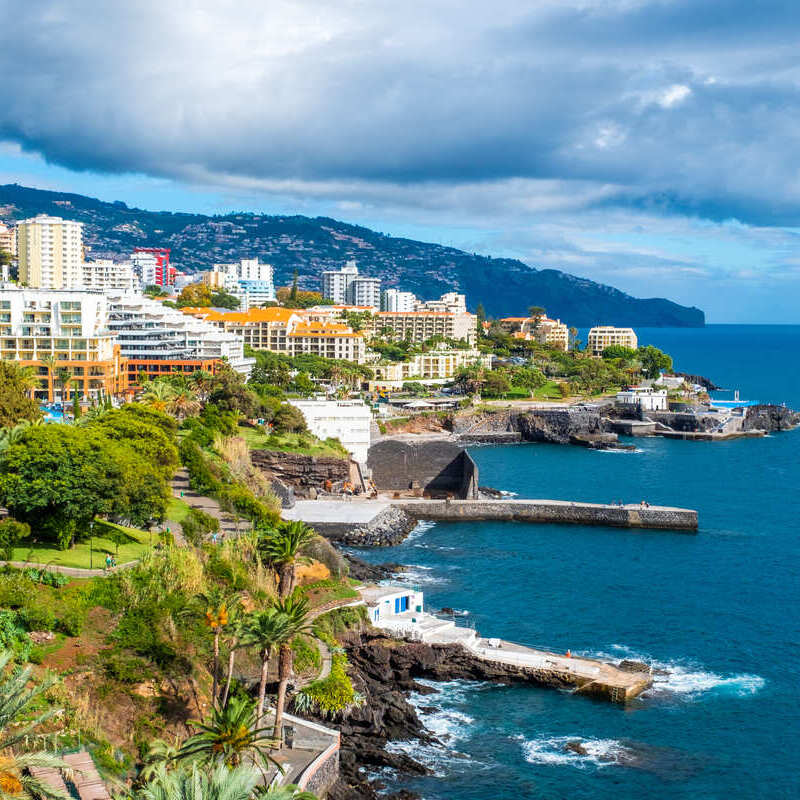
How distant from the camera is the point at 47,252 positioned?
173 meters

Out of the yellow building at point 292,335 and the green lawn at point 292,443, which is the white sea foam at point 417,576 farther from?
the yellow building at point 292,335

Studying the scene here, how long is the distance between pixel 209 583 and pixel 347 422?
43.6 metres

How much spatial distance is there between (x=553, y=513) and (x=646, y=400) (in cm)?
5878

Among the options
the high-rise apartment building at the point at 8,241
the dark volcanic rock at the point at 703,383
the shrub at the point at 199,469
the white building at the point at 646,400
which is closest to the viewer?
the shrub at the point at 199,469

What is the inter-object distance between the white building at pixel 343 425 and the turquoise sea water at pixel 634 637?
10872mm

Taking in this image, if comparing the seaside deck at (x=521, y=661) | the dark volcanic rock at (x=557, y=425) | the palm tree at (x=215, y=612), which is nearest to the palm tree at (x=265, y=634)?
the palm tree at (x=215, y=612)

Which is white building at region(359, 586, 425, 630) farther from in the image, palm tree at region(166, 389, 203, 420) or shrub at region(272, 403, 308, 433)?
palm tree at region(166, 389, 203, 420)

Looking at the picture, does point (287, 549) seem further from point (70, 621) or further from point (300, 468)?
point (300, 468)

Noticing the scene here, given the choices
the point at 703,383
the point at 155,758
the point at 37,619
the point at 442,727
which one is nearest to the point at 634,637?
the point at 442,727

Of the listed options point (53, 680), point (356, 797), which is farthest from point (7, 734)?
point (356, 797)

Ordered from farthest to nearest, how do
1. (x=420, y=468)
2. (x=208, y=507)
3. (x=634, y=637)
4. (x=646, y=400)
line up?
1. (x=646, y=400)
2. (x=420, y=468)
3. (x=208, y=507)
4. (x=634, y=637)

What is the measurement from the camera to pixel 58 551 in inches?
1478

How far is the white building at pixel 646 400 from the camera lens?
4759 inches

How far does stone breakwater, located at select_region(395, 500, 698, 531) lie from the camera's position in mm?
64812
